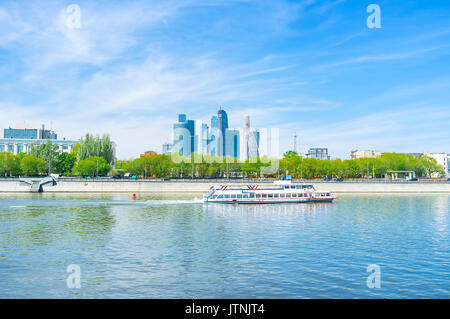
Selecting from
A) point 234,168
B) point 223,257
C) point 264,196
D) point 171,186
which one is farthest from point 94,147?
point 223,257

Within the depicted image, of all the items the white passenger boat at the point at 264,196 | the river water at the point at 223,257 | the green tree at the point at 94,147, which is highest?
the green tree at the point at 94,147

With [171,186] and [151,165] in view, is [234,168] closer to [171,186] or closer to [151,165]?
[151,165]

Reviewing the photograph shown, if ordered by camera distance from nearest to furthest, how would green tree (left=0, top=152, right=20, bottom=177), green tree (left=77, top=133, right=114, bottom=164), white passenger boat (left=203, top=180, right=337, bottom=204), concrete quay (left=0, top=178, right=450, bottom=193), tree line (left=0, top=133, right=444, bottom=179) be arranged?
white passenger boat (left=203, top=180, right=337, bottom=204), concrete quay (left=0, top=178, right=450, bottom=193), green tree (left=0, top=152, right=20, bottom=177), tree line (left=0, top=133, right=444, bottom=179), green tree (left=77, top=133, right=114, bottom=164)

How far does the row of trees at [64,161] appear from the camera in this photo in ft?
485

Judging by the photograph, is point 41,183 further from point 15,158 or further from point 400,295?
point 400,295

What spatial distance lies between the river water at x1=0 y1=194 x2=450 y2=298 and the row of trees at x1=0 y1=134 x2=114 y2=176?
A: 324 ft

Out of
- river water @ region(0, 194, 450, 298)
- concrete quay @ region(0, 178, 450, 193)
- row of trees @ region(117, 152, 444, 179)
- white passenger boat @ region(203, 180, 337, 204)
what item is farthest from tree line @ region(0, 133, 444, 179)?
river water @ region(0, 194, 450, 298)

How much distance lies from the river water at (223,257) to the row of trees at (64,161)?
3885 inches

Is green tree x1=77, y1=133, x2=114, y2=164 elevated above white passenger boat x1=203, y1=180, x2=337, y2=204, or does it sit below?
above

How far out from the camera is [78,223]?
160 feet

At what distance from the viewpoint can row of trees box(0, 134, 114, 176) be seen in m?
148

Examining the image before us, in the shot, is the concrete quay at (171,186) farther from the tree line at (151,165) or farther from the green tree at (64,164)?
the green tree at (64,164)

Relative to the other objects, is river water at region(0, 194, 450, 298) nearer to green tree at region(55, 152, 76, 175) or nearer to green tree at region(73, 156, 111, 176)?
green tree at region(73, 156, 111, 176)

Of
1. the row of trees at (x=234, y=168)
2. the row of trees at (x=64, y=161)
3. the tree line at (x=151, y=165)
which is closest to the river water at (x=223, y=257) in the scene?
the row of trees at (x=64, y=161)
